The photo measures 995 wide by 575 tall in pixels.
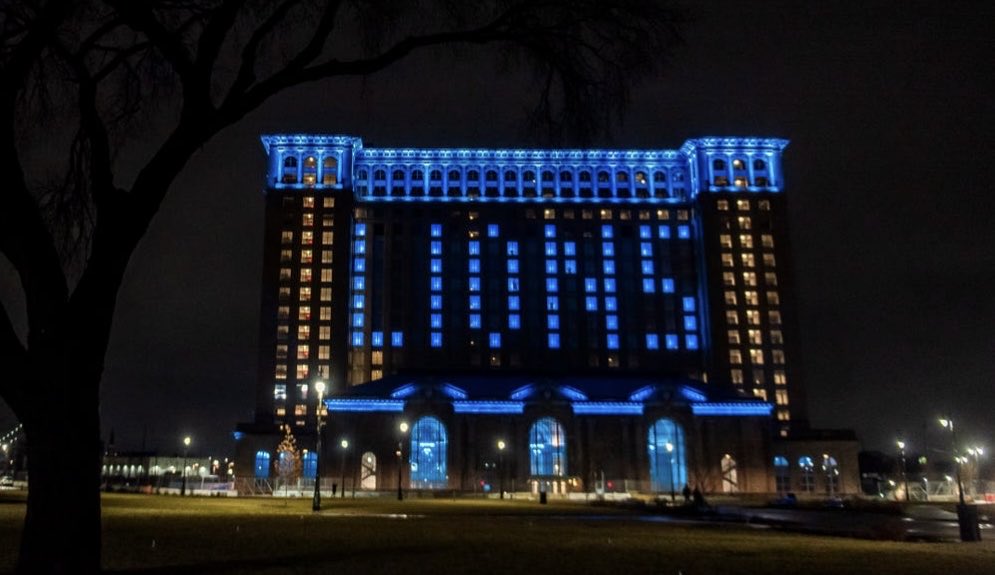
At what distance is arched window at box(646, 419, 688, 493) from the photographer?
116125 millimetres

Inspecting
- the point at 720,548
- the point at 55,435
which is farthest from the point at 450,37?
the point at 720,548

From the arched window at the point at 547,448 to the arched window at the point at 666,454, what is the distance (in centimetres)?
1252

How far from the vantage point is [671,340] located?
475ft

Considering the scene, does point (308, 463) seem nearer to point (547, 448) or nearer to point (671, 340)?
point (547, 448)

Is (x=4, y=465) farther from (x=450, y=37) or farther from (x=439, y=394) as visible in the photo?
(x=450, y=37)

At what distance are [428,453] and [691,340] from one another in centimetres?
5536

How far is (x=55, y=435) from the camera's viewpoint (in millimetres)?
11898

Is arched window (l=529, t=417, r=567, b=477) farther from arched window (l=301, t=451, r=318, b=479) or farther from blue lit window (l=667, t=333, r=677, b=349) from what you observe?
arched window (l=301, t=451, r=318, b=479)

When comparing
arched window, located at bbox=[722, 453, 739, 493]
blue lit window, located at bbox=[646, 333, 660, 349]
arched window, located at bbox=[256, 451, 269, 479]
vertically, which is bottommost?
arched window, located at bbox=[722, 453, 739, 493]

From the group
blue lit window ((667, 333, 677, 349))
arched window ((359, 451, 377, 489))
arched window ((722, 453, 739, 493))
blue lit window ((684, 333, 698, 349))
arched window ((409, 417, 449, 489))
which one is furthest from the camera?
blue lit window ((684, 333, 698, 349))

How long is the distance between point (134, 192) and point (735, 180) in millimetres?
149810

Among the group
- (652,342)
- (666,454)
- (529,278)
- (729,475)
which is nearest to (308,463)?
(529,278)

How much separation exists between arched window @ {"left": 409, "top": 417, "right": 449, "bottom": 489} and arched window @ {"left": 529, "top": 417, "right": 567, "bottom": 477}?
1263 cm

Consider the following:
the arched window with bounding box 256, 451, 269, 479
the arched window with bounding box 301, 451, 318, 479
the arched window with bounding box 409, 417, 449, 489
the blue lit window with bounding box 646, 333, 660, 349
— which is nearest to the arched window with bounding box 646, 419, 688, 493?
the blue lit window with bounding box 646, 333, 660, 349
